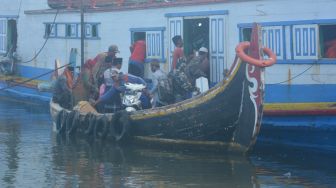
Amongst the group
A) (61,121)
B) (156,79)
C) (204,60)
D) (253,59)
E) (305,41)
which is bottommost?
(61,121)

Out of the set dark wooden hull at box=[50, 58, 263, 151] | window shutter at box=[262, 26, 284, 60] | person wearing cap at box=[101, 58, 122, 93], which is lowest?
dark wooden hull at box=[50, 58, 263, 151]

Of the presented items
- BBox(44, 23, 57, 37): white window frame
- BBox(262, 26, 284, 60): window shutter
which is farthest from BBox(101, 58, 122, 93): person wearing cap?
BBox(44, 23, 57, 37): white window frame

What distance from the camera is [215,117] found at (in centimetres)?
1439

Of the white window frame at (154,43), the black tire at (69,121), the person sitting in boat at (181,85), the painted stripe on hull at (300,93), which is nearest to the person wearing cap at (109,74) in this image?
the black tire at (69,121)

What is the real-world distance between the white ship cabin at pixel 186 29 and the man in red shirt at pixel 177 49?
1.64ft

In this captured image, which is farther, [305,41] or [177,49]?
[177,49]

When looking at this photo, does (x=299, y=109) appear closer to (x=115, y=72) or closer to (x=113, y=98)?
(x=115, y=72)

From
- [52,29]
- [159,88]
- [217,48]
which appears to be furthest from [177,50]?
[52,29]

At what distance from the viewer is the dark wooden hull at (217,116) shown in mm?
13875

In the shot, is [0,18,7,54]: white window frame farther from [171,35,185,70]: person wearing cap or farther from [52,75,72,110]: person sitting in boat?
[171,35,185,70]: person wearing cap

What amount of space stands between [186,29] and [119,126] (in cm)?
290

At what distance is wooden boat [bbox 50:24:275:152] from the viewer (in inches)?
542

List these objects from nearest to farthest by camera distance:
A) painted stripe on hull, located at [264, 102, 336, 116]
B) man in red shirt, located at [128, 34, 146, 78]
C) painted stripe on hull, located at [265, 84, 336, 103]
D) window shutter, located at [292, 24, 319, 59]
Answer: painted stripe on hull, located at [264, 102, 336, 116] < painted stripe on hull, located at [265, 84, 336, 103] < window shutter, located at [292, 24, 319, 59] < man in red shirt, located at [128, 34, 146, 78]

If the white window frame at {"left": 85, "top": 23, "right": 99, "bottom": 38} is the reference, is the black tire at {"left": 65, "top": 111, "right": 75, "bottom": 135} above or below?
below
